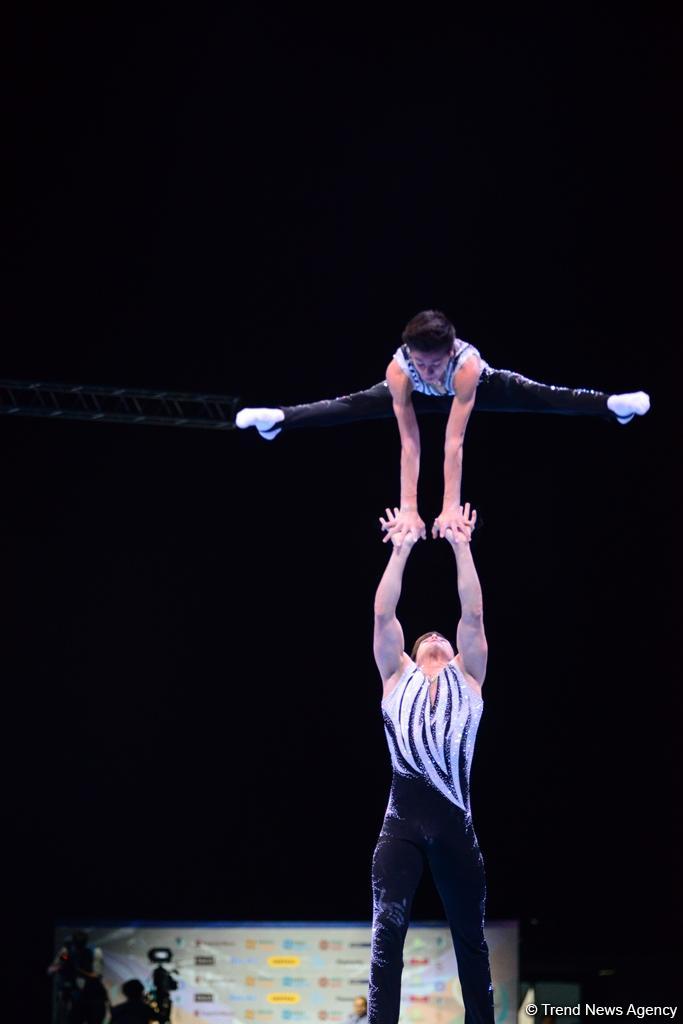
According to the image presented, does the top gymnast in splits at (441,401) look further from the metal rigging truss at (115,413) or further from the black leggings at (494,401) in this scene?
the metal rigging truss at (115,413)

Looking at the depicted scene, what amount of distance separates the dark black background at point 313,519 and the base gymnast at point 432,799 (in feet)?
10.9

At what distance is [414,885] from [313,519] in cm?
382

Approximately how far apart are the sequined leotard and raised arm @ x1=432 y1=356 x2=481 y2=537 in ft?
2.26

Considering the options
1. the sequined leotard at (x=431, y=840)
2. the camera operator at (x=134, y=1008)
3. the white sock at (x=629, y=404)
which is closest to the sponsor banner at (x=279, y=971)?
the camera operator at (x=134, y=1008)

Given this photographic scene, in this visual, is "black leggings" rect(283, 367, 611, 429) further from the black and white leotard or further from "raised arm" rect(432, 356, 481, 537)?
the black and white leotard

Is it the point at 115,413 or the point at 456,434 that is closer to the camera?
the point at 456,434

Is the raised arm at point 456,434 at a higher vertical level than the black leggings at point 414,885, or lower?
higher

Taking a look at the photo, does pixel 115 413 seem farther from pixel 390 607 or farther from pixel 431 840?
pixel 431 840

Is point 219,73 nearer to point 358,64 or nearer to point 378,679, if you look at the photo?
point 358,64

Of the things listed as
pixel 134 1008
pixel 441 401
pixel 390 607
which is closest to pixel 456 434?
pixel 441 401

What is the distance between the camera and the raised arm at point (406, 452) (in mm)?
5797

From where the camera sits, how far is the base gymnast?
18.4 ft

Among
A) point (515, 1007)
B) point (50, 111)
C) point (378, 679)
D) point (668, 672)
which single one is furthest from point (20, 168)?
point (515, 1007)

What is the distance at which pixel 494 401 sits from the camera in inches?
235
